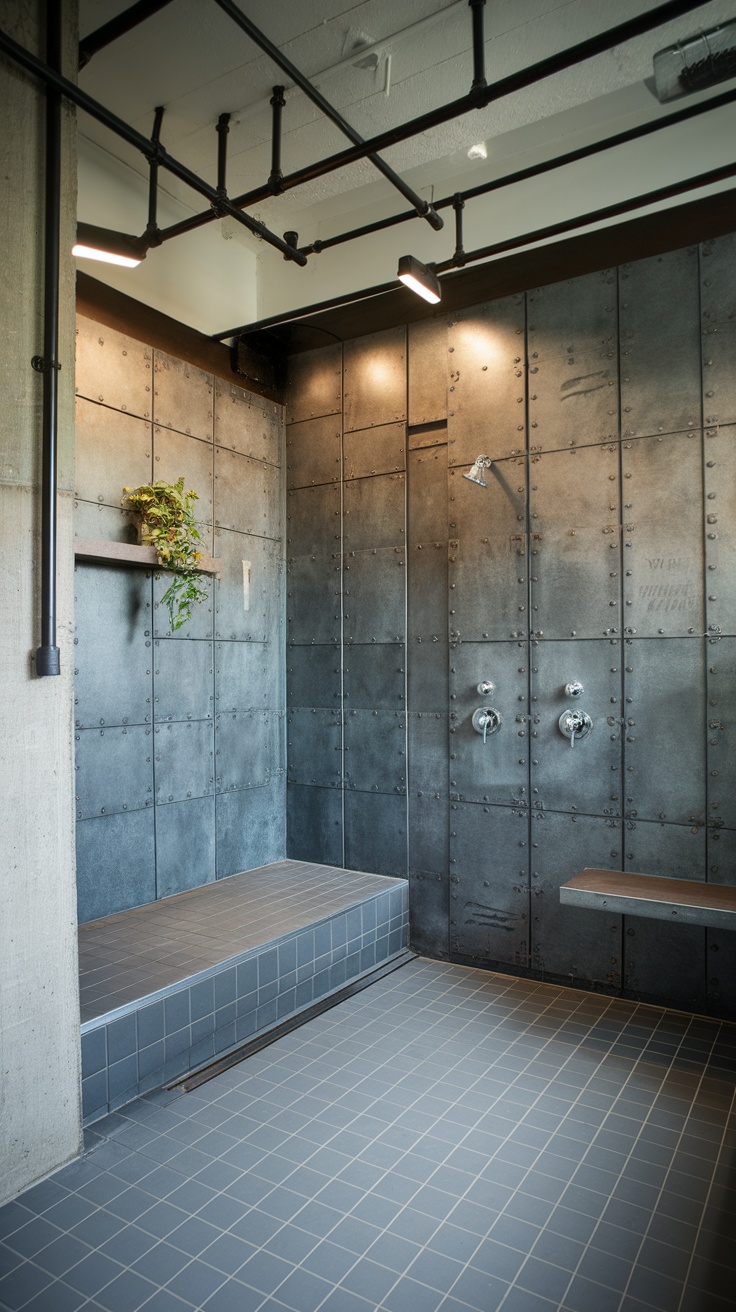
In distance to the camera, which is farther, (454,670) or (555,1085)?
(454,670)

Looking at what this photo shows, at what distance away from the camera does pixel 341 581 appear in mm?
5102

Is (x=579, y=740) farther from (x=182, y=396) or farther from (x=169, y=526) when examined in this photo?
(x=182, y=396)

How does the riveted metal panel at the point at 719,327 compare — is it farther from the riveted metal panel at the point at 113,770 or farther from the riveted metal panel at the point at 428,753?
the riveted metal panel at the point at 113,770

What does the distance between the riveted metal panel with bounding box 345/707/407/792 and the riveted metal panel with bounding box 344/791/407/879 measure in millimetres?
82

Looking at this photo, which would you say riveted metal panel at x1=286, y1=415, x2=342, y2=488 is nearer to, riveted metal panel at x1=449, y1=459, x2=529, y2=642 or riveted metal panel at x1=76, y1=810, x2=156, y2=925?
riveted metal panel at x1=449, y1=459, x2=529, y2=642

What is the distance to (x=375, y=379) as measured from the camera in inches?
195

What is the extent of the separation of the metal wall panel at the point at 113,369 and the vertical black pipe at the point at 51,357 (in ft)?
4.94

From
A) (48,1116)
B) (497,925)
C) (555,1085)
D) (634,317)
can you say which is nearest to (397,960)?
(497,925)

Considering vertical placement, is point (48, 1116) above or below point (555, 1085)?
above

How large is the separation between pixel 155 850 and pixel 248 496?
231cm

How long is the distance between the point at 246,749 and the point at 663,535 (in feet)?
9.26

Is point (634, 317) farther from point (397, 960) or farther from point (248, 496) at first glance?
point (397, 960)

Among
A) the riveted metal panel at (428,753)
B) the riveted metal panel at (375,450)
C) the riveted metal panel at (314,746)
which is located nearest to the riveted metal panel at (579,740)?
the riveted metal panel at (428,753)

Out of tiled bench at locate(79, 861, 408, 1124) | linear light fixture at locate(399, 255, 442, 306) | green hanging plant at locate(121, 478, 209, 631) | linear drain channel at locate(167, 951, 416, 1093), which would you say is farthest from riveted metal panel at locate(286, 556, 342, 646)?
linear drain channel at locate(167, 951, 416, 1093)
